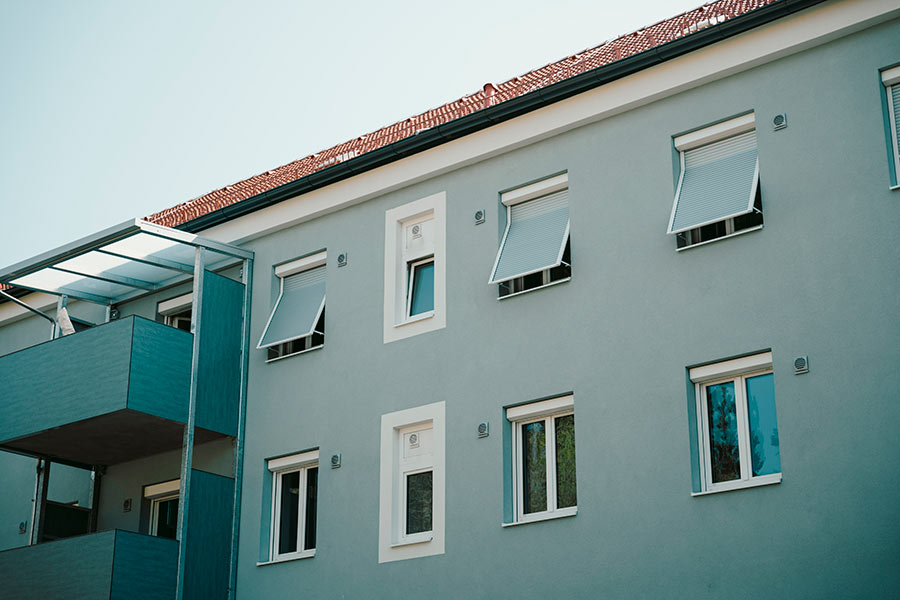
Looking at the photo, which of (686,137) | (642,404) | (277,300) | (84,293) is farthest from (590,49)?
(84,293)

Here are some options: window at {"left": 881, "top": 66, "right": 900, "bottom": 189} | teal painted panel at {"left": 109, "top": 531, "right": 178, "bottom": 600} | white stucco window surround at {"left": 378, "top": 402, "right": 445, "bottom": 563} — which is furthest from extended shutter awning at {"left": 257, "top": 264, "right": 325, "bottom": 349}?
window at {"left": 881, "top": 66, "right": 900, "bottom": 189}

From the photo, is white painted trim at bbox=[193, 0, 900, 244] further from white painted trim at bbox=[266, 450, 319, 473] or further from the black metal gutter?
white painted trim at bbox=[266, 450, 319, 473]

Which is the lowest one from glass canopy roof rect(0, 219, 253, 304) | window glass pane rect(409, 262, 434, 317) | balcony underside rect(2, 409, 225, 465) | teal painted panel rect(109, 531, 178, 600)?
teal painted panel rect(109, 531, 178, 600)

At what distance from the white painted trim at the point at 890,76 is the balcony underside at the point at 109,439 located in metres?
9.94

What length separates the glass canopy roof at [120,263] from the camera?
1795 cm

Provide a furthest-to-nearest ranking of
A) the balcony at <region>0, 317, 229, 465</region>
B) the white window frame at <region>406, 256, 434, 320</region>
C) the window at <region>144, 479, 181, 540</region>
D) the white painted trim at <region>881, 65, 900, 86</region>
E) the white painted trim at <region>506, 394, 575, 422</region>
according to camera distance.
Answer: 1. the window at <region>144, 479, 181, 540</region>
2. the balcony at <region>0, 317, 229, 465</region>
3. the white window frame at <region>406, 256, 434, 320</region>
4. the white painted trim at <region>506, 394, 575, 422</region>
5. the white painted trim at <region>881, 65, 900, 86</region>

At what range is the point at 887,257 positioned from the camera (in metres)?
12.3

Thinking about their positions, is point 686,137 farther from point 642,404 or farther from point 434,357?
point 434,357

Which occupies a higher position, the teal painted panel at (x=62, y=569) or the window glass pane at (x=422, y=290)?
the window glass pane at (x=422, y=290)

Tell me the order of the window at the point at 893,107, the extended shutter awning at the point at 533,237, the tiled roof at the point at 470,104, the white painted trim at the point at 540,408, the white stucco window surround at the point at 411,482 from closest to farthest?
the window at the point at 893,107
the white painted trim at the point at 540,408
the extended shutter awning at the point at 533,237
the white stucco window surround at the point at 411,482
the tiled roof at the point at 470,104

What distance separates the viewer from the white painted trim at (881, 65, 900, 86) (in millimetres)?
12977

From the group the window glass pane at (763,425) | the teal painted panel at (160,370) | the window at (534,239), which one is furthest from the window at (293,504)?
the window glass pane at (763,425)

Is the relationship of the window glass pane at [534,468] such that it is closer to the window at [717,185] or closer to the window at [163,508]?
the window at [717,185]

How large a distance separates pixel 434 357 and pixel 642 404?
319 centimetres
